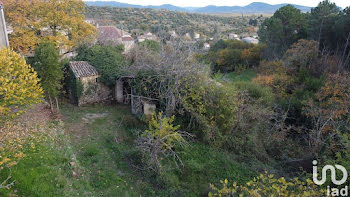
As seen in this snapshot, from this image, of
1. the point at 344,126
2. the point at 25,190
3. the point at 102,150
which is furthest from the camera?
the point at 344,126

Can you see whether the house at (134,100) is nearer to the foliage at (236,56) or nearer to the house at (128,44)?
the house at (128,44)

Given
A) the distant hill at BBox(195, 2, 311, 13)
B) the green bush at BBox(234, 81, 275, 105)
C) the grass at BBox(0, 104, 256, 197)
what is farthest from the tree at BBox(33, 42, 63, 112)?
the distant hill at BBox(195, 2, 311, 13)

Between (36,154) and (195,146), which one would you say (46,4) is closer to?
(36,154)

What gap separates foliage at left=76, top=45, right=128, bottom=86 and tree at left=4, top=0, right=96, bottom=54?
1.95 meters

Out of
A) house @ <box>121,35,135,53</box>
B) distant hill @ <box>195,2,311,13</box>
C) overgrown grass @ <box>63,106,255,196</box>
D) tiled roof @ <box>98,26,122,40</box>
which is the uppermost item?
distant hill @ <box>195,2,311,13</box>

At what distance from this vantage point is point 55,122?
35.3 feet

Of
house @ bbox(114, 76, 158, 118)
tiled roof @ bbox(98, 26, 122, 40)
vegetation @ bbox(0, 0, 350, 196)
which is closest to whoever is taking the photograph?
vegetation @ bbox(0, 0, 350, 196)

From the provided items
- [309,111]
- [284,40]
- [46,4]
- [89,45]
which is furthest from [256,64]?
[46,4]

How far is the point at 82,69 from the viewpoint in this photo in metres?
14.4

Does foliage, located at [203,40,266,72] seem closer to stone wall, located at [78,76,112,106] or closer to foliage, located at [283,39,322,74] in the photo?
foliage, located at [283,39,322,74]

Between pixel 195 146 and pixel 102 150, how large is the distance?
409 cm

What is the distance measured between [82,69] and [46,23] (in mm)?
5777

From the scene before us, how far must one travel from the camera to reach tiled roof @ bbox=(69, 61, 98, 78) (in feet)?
45.9

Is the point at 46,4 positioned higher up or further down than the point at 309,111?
higher up
